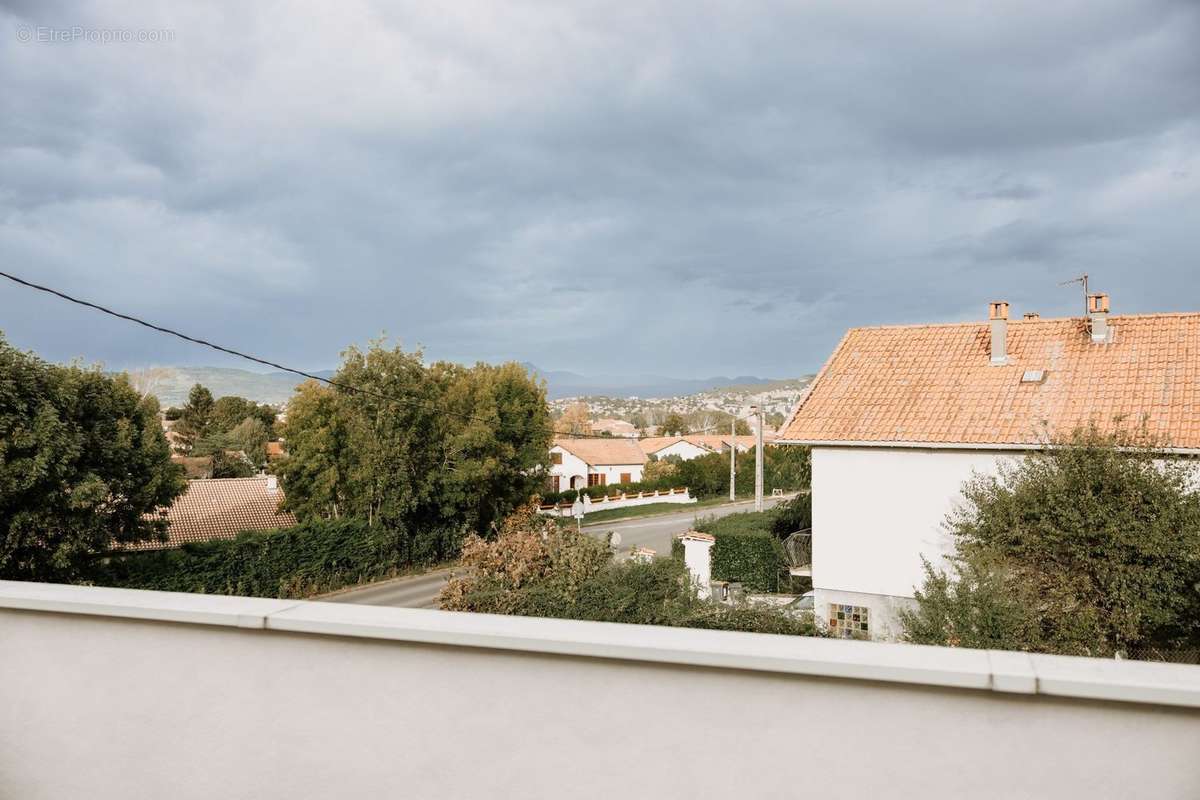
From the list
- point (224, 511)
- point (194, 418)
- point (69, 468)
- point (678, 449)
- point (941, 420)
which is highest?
point (194, 418)

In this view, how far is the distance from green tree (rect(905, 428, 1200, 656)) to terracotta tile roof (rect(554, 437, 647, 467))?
171 ft

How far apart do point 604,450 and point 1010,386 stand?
5048cm

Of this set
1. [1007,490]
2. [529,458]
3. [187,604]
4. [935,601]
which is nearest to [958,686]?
[187,604]

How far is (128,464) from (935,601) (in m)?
20.0

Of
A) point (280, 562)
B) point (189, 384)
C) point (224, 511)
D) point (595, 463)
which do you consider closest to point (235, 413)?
point (189, 384)

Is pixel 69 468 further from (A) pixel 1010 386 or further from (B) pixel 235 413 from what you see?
(B) pixel 235 413

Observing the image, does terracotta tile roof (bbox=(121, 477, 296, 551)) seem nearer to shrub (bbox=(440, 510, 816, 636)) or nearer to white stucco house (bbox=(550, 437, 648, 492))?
shrub (bbox=(440, 510, 816, 636))

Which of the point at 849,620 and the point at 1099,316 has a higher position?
the point at 1099,316

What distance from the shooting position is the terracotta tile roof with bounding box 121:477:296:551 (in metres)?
28.2

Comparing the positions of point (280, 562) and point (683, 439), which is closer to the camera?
point (280, 562)

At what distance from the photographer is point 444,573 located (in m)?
27.6

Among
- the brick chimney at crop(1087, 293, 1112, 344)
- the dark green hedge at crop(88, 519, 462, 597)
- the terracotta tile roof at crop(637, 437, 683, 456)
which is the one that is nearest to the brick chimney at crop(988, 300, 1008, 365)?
the brick chimney at crop(1087, 293, 1112, 344)

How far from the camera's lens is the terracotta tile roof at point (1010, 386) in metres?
13.4

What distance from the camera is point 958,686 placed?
70.0 inches
